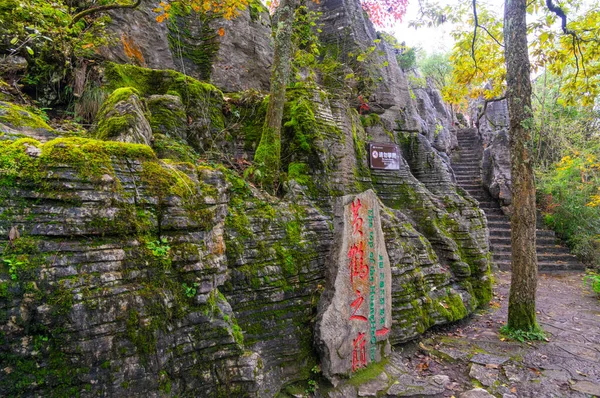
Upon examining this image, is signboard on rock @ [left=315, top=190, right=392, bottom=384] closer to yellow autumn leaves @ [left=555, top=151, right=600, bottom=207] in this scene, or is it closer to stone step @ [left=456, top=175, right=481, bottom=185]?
yellow autumn leaves @ [left=555, top=151, right=600, bottom=207]

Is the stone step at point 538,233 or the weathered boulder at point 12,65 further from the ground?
the weathered boulder at point 12,65

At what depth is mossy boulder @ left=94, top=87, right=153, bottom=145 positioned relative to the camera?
3.38 metres

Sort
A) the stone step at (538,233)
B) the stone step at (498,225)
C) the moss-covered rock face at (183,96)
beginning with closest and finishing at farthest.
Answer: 1. the moss-covered rock face at (183,96)
2. the stone step at (538,233)
3. the stone step at (498,225)

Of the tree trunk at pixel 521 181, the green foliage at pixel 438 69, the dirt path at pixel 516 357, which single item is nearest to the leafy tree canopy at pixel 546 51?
the tree trunk at pixel 521 181

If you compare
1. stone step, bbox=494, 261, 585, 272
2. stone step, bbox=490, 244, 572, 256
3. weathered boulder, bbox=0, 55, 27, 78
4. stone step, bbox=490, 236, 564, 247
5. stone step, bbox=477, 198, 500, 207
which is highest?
weathered boulder, bbox=0, 55, 27, 78

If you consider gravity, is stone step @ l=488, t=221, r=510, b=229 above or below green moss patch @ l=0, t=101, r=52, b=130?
below

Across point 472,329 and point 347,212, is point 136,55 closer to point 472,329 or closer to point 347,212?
point 347,212

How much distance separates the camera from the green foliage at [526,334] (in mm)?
5082

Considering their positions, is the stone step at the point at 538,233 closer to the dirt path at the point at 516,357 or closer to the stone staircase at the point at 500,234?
the stone staircase at the point at 500,234

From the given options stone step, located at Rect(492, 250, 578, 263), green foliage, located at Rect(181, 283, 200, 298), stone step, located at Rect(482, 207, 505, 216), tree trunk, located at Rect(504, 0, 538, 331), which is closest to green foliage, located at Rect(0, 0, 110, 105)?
green foliage, located at Rect(181, 283, 200, 298)

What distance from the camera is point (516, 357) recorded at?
4586 millimetres

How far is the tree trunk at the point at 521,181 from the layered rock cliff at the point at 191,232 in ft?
3.25

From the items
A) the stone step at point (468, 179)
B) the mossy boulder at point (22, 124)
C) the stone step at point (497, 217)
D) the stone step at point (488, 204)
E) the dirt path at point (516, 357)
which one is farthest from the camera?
the stone step at point (468, 179)

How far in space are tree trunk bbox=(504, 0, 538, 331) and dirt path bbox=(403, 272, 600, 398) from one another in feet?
1.81
